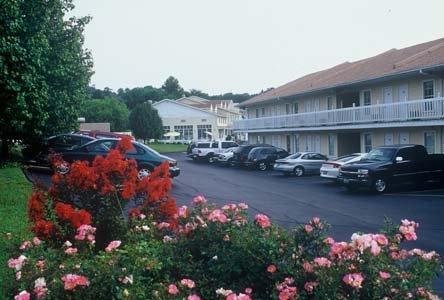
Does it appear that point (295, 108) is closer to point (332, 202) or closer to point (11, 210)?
point (332, 202)

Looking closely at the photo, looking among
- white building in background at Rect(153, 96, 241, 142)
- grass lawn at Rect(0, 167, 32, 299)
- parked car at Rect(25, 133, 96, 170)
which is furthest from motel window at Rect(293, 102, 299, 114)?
white building in background at Rect(153, 96, 241, 142)

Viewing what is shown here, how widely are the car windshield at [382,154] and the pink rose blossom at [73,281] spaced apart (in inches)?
697

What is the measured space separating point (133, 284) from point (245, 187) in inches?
700

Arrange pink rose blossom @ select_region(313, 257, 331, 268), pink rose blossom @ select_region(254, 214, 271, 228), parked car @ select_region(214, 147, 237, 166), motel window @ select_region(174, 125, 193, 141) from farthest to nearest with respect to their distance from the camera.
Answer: motel window @ select_region(174, 125, 193, 141) → parked car @ select_region(214, 147, 237, 166) → pink rose blossom @ select_region(254, 214, 271, 228) → pink rose blossom @ select_region(313, 257, 331, 268)

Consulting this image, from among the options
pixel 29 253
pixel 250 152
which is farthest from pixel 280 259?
pixel 250 152

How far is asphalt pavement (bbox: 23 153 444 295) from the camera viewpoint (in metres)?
12.0

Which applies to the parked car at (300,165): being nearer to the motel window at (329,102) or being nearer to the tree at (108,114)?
the motel window at (329,102)

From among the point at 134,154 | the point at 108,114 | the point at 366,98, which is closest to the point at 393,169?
the point at 134,154

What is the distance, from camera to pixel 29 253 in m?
4.64

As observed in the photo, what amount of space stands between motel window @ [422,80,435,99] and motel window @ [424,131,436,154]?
1.93m

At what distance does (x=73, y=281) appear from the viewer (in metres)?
3.68

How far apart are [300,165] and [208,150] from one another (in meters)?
13.6

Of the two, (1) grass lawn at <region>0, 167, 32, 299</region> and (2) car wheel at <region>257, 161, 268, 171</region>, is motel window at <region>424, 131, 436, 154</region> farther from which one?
(1) grass lawn at <region>0, 167, 32, 299</region>

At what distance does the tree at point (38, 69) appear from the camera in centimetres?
1772
